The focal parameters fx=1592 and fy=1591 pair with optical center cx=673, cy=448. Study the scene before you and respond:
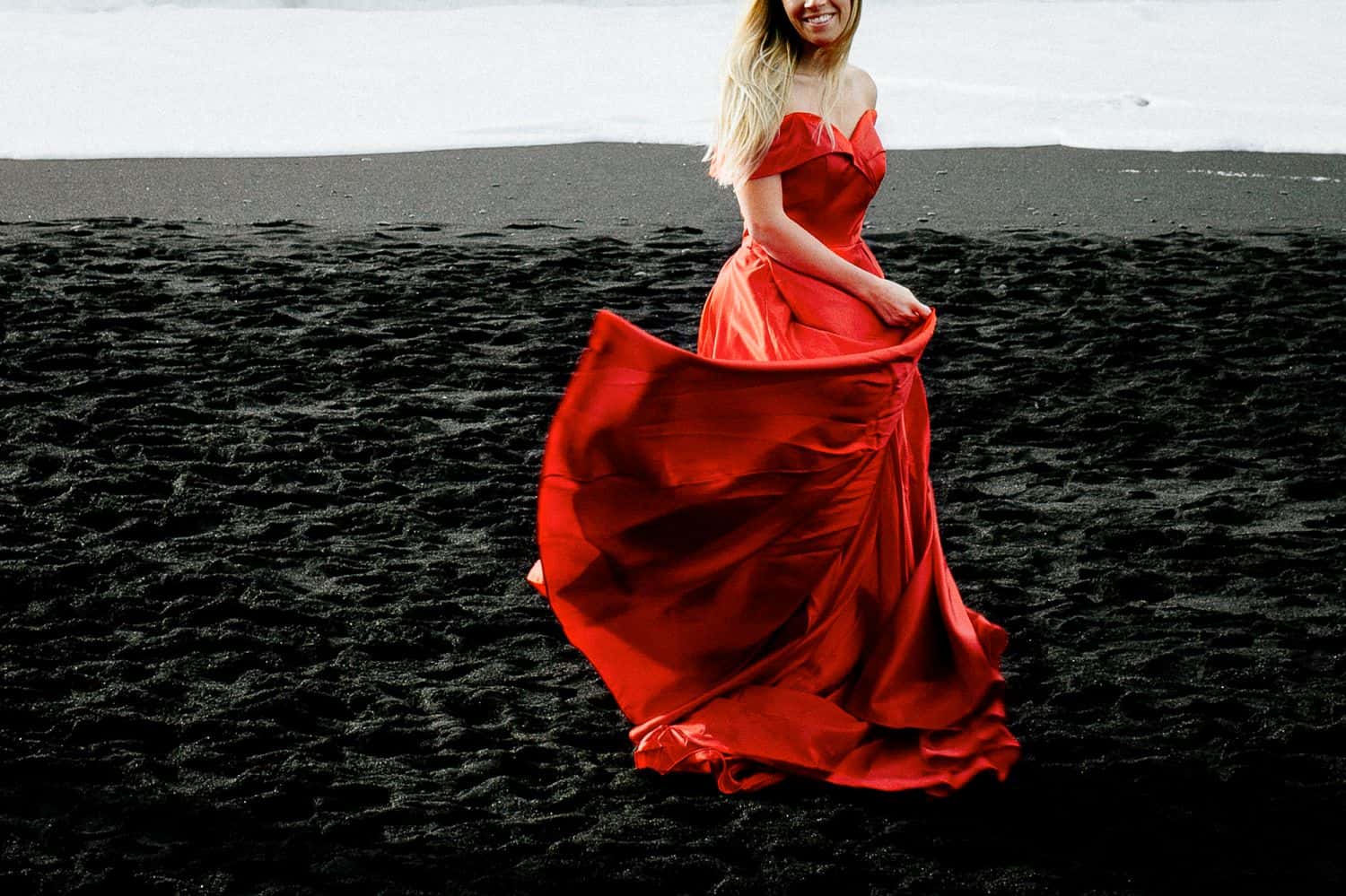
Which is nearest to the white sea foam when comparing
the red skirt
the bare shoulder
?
the bare shoulder

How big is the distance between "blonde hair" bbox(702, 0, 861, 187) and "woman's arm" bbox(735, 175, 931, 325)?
58mm

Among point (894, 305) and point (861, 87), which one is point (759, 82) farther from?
point (894, 305)

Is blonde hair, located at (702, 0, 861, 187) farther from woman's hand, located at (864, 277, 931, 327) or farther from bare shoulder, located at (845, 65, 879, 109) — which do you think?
woman's hand, located at (864, 277, 931, 327)

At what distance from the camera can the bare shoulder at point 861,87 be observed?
2953 millimetres

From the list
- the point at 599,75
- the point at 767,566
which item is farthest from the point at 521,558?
the point at 599,75

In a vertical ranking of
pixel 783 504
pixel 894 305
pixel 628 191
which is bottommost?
pixel 783 504

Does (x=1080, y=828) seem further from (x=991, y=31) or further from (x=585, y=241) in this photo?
(x=991, y=31)

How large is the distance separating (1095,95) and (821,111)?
35.5 feet

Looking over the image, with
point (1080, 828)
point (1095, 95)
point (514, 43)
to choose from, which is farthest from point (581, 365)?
point (514, 43)

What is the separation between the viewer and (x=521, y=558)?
4141mm

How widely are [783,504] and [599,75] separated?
503 inches

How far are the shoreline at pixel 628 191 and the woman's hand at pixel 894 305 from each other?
16.4 ft

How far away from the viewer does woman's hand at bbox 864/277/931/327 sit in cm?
Answer: 291

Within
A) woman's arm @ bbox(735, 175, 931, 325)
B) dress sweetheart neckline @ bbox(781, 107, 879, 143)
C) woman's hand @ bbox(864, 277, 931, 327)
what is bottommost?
woman's hand @ bbox(864, 277, 931, 327)
